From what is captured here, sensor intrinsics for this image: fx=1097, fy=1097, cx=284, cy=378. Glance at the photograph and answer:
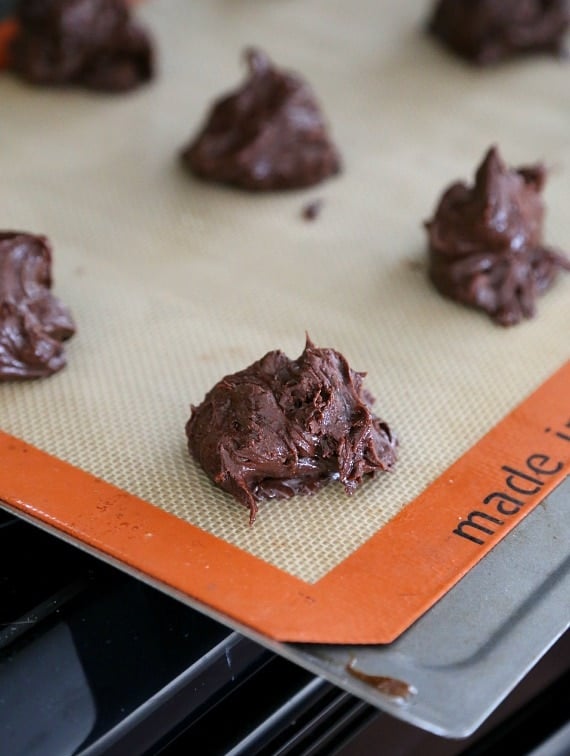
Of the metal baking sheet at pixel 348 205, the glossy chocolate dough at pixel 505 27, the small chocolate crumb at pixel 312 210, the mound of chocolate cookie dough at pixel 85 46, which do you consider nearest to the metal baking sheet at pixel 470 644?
the metal baking sheet at pixel 348 205

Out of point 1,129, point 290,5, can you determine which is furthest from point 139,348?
point 290,5

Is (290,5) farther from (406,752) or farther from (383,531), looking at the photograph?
(406,752)

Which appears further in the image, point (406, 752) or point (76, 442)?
point (76, 442)

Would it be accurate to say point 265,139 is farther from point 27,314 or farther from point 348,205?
point 27,314

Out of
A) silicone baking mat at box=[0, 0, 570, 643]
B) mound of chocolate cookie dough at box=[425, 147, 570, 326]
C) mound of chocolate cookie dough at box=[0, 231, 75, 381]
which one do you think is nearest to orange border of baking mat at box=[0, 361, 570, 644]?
silicone baking mat at box=[0, 0, 570, 643]

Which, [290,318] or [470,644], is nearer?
[470,644]

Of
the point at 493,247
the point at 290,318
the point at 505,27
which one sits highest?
the point at 505,27

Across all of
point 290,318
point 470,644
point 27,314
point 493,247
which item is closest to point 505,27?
point 493,247
